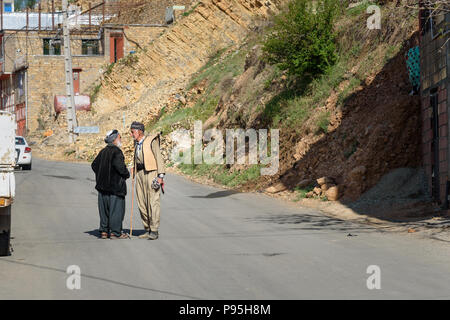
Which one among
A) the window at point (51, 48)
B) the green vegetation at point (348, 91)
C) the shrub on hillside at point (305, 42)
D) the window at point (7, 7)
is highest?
the window at point (7, 7)

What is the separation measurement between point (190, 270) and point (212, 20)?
40694mm

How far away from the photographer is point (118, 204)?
42.8ft

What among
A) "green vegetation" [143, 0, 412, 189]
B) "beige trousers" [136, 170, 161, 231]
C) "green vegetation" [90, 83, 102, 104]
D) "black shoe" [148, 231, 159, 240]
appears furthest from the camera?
"green vegetation" [90, 83, 102, 104]

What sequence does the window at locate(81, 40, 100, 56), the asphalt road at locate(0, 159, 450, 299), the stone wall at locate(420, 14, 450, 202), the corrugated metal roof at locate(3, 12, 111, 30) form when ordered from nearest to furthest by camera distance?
1. the asphalt road at locate(0, 159, 450, 299)
2. the stone wall at locate(420, 14, 450, 202)
3. the window at locate(81, 40, 100, 56)
4. the corrugated metal roof at locate(3, 12, 111, 30)

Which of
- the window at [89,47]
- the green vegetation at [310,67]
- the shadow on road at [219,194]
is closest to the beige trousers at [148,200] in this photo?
the shadow on road at [219,194]

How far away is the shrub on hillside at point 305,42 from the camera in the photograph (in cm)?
2489

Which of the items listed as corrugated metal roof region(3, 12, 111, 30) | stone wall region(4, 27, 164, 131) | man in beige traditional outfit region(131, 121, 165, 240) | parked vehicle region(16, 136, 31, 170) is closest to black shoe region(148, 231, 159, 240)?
man in beige traditional outfit region(131, 121, 165, 240)

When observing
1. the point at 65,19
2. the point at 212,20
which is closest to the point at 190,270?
the point at 65,19

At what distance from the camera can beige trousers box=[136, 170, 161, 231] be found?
12.7 metres

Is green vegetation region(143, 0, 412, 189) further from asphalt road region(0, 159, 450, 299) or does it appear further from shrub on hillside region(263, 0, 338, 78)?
asphalt road region(0, 159, 450, 299)

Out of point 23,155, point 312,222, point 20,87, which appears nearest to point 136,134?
point 312,222

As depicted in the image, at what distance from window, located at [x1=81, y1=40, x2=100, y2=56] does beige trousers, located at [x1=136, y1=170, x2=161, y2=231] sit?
1977 inches

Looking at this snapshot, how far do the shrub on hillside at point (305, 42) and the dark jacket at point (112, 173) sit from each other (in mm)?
12860

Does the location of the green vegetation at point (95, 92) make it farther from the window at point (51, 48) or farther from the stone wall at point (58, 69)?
the window at point (51, 48)
